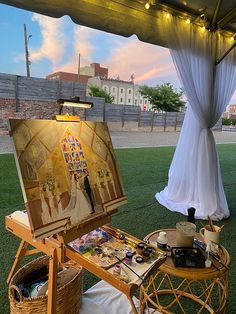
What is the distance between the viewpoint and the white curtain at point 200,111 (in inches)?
99.4

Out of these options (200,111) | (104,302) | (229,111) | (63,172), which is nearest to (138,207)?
(200,111)

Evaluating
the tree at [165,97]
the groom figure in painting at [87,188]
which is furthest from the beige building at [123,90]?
the groom figure in painting at [87,188]

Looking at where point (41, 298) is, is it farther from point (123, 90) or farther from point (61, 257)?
point (123, 90)

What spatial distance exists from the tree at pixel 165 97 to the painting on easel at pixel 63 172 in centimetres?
1413

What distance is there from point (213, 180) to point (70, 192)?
207 centimetres

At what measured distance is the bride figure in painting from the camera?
41.6 inches

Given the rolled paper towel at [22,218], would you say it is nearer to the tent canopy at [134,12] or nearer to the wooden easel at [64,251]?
the wooden easel at [64,251]

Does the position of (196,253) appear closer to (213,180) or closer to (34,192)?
(34,192)

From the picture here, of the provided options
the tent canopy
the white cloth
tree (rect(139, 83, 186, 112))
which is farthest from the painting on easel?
tree (rect(139, 83, 186, 112))

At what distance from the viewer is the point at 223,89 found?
9.16ft

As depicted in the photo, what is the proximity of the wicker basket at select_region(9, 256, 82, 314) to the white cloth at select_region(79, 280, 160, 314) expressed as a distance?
8cm

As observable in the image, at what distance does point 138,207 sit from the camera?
2838 mm

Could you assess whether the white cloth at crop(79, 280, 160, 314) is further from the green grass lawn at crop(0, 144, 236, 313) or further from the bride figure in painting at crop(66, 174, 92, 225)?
the bride figure in painting at crop(66, 174, 92, 225)

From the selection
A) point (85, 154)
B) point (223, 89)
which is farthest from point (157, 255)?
point (223, 89)
